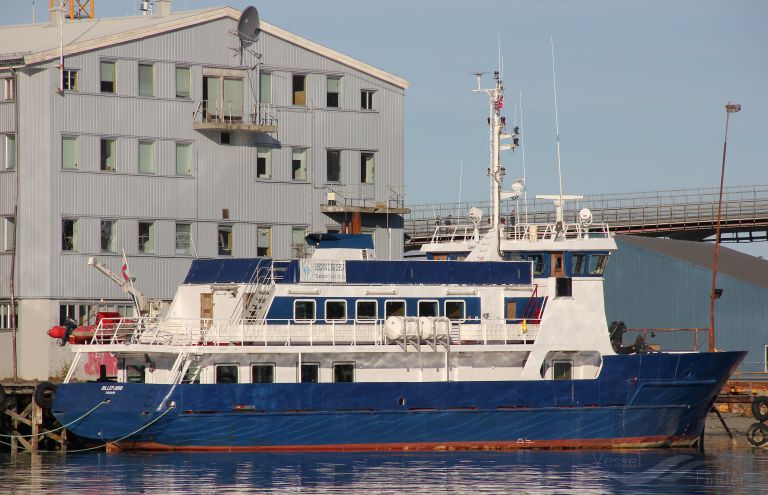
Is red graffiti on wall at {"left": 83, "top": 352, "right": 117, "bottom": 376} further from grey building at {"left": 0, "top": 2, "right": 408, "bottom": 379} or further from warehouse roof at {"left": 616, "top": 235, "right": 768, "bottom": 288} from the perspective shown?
warehouse roof at {"left": 616, "top": 235, "right": 768, "bottom": 288}

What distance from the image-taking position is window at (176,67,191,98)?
191 feet

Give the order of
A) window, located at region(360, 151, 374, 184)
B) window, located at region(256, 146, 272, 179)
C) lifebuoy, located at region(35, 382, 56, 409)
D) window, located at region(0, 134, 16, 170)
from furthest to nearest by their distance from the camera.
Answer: window, located at region(360, 151, 374, 184)
window, located at region(256, 146, 272, 179)
window, located at region(0, 134, 16, 170)
lifebuoy, located at region(35, 382, 56, 409)

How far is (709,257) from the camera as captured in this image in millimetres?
62312

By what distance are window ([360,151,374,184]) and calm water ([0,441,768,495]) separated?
21782 mm

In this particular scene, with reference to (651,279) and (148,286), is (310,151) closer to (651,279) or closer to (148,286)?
(148,286)

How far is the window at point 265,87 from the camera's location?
59.9 metres

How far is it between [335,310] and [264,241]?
55.4 feet

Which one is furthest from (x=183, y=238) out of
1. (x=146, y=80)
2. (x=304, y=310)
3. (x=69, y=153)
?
(x=304, y=310)

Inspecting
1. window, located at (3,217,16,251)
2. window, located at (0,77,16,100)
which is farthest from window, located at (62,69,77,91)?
Answer: window, located at (3,217,16,251)

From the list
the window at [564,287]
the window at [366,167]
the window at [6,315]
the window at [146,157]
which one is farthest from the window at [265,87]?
the window at [564,287]

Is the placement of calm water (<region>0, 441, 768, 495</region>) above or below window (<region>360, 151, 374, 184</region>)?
below

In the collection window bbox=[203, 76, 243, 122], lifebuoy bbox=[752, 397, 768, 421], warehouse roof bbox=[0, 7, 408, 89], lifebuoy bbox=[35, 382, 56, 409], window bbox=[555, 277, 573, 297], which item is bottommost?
lifebuoy bbox=[752, 397, 768, 421]

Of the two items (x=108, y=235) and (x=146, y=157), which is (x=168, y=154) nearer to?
(x=146, y=157)

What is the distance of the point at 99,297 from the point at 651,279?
23.2 m
